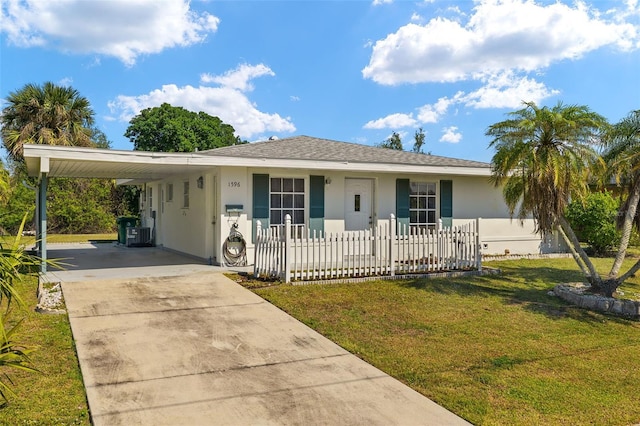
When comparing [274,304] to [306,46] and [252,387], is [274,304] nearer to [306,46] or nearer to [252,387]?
[252,387]

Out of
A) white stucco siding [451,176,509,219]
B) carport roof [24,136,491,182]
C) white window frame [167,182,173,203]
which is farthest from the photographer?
white window frame [167,182,173,203]

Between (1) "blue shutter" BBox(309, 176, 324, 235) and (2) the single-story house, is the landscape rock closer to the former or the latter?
(2) the single-story house

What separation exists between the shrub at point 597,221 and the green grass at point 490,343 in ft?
16.7

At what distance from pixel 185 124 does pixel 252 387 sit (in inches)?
1164

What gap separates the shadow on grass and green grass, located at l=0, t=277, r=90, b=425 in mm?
5951

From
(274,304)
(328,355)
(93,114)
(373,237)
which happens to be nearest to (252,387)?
(328,355)

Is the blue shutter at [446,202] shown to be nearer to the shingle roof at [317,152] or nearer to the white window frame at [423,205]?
the white window frame at [423,205]

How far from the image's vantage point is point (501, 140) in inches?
332

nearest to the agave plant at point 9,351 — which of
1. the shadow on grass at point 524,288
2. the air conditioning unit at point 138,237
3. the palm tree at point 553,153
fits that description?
the shadow on grass at point 524,288

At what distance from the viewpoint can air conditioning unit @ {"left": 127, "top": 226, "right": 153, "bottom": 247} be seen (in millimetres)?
16658

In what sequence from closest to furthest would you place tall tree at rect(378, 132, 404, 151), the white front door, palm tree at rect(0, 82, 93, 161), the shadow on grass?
the shadow on grass → the white front door → palm tree at rect(0, 82, 93, 161) → tall tree at rect(378, 132, 404, 151)

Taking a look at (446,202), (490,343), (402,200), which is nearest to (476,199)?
(446,202)

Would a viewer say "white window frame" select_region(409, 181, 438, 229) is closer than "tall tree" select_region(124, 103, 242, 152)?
Yes

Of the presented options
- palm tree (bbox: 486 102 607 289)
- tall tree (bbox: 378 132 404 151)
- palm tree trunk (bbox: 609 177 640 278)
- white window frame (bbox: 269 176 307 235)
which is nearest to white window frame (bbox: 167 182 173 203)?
white window frame (bbox: 269 176 307 235)
